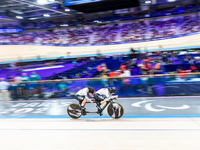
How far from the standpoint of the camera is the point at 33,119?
6.25 m

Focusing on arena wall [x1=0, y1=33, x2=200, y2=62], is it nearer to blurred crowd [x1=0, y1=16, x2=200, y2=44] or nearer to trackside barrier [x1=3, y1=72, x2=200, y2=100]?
blurred crowd [x1=0, y1=16, x2=200, y2=44]

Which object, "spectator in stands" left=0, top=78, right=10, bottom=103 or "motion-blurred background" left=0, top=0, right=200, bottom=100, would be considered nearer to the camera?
"motion-blurred background" left=0, top=0, right=200, bottom=100

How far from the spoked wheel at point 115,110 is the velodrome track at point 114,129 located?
0.15m

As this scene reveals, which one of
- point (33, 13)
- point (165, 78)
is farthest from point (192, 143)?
point (33, 13)

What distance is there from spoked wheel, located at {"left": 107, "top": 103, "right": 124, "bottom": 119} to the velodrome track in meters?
0.15

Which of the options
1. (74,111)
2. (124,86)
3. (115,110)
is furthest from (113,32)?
(115,110)

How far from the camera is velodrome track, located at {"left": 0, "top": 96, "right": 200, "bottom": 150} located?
12.4 ft

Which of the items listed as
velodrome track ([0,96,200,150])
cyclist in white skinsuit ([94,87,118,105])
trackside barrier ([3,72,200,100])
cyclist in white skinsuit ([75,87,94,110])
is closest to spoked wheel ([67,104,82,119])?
velodrome track ([0,96,200,150])

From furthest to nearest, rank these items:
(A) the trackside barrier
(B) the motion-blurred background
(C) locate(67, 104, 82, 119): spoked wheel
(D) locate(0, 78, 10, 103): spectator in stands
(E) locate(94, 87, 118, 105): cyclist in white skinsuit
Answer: (D) locate(0, 78, 10, 103): spectator in stands, (B) the motion-blurred background, (A) the trackside barrier, (C) locate(67, 104, 82, 119): spoked wheel, (E) locate(94, 87, 118, 105): cyclist in white skinsuit

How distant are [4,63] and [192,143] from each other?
68.1 feet

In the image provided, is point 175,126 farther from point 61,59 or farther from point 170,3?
point 170,3

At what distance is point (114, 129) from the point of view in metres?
4.66

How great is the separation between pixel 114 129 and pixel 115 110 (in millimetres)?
830

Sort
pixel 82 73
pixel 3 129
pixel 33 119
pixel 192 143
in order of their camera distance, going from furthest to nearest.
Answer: pixel 82 73 → pixel 33 119 → pixel 3 129 → pixel 192 143
